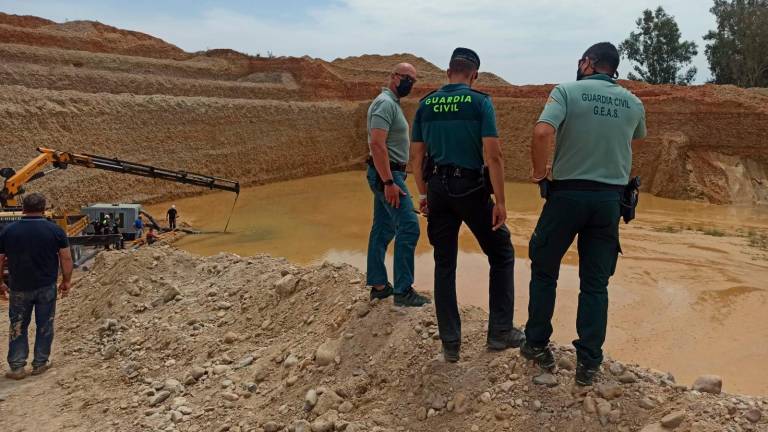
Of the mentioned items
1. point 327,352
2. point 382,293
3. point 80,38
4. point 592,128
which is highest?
point 80,38

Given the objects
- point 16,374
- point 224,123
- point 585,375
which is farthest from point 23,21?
point 585,375

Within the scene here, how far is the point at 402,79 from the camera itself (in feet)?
12.8

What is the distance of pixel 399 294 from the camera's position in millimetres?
4051

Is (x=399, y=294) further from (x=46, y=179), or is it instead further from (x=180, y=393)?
(x=46, y=179)

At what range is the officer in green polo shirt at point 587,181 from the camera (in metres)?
2.84

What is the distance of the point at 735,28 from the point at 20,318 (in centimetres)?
3604

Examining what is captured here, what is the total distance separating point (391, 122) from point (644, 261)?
28.7 feet

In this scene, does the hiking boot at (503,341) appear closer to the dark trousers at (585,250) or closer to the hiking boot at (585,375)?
the dark trousers at (585,250)

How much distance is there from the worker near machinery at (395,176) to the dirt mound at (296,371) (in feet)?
0.84

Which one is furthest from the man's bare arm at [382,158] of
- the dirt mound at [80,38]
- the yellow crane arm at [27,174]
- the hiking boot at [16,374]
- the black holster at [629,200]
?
the dirt mound at [80,38]

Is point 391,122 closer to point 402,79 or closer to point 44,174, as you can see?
point 402,79

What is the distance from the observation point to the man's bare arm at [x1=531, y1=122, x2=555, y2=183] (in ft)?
9.20

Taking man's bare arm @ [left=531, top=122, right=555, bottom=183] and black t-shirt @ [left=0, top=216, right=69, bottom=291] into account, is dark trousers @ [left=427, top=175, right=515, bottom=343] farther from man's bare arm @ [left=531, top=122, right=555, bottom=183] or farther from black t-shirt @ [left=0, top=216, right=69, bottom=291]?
black t-shirt @ [left=0, top=216, right=69, bottom=291]

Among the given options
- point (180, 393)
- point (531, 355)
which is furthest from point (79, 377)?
point (531, 355)
